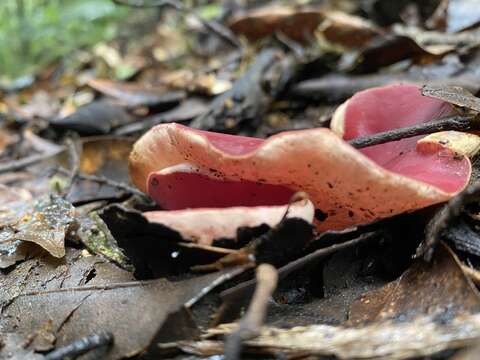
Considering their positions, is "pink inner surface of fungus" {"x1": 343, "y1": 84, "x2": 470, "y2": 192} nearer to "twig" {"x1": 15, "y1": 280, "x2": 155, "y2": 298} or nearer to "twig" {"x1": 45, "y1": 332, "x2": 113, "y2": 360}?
"twig" {"x1": 15, "y1": 280, "x2": 155, "y2": 298}

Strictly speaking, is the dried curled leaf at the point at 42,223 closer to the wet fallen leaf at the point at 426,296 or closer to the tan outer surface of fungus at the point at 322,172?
the tan outer surface of fungus at the point at 322,172

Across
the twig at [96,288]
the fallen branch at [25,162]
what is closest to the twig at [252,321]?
the twig at [96,288]

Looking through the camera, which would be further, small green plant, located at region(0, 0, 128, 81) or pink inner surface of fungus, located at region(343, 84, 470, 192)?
small green plant, located at region(0, 0, 128, 81)

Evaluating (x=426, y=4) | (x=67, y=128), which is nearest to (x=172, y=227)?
(x=67, y=128)

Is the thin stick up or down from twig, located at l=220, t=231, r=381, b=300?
down

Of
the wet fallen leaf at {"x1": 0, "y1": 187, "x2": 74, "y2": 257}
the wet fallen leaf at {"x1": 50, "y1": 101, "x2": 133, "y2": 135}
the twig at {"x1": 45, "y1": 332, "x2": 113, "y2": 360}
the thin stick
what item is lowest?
the wet fallen leaf at {"x1": 50, "y1": 101, "x2": 133, "y2": 135}

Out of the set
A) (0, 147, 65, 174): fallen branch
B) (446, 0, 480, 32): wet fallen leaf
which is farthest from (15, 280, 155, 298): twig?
(446, 0, 480, 32): wet fallen leaf

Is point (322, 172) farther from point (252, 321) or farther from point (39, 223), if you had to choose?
point (39, 223)
